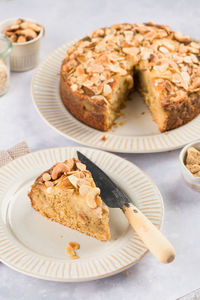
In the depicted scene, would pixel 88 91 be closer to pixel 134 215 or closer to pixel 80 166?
pixel 80 166

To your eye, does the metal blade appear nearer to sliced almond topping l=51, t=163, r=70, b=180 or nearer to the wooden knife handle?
the wooden knife handle

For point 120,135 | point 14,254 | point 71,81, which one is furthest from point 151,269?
point 71,81

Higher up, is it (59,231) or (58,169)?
(58,169)

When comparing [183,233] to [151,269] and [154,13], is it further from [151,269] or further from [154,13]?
[154,13]

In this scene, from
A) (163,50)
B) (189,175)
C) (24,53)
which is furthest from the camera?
(24,53)

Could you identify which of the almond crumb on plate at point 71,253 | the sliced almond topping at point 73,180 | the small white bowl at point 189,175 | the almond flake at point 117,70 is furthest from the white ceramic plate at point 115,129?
the almond crumb on plate at point 71,253

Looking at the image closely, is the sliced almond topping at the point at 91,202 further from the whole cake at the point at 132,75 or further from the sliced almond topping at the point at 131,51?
Result: the sliced almond topping at the point at 131,51

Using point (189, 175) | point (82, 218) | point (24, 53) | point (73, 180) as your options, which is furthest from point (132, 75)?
point (82, 218)
